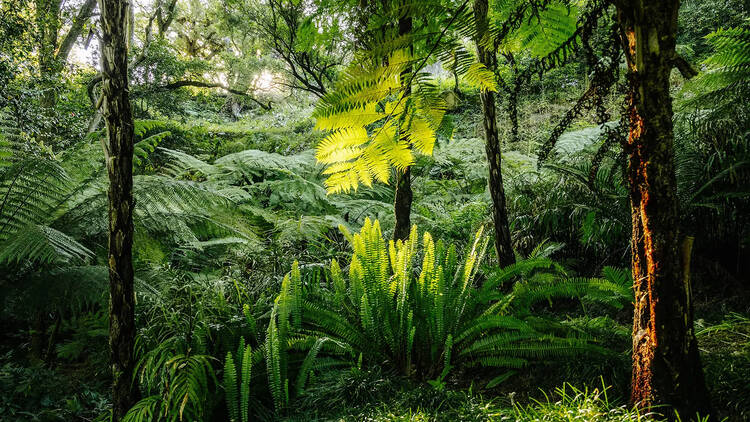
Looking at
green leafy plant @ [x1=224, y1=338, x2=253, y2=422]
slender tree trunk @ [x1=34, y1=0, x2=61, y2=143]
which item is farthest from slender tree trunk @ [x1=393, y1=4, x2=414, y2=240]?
slender tree trunk @ [x1=34, y1=0, x2=61, y2=143]

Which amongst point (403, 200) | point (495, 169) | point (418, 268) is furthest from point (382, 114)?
point (418, 268)

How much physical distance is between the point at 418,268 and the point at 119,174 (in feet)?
6.82

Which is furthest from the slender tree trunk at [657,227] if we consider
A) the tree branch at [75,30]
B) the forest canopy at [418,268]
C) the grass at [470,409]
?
the tree branch at [75,30]

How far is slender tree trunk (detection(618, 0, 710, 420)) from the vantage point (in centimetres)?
96

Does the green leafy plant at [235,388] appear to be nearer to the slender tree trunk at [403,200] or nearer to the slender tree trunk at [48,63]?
the slender tree trunk at [403,200]

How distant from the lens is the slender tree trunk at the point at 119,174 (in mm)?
1423

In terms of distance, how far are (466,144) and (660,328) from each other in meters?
6.32

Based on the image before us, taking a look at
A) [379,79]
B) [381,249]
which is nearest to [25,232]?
[381,249]

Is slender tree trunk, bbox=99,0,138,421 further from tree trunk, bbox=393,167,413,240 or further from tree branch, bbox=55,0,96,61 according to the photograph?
tree branch, bbox=55,0,96,61

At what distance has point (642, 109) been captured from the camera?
991mm

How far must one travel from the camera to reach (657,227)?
1.01 meters

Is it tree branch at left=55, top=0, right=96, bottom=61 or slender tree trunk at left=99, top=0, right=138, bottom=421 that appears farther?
tree branch at left=55, top=0, right=96, bottom=61

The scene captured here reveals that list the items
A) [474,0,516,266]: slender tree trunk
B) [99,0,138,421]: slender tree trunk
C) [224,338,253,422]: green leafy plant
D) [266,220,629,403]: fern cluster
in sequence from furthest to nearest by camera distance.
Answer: [474,0,516,266]: slender tree trunk
[266,220,629,403]: fern cluster
[224,338,253,422]: green leafy plant
[99,0,138,421]: slender tree trunk

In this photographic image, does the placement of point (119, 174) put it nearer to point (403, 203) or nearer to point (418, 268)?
point (403, 203)
